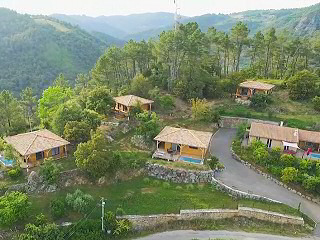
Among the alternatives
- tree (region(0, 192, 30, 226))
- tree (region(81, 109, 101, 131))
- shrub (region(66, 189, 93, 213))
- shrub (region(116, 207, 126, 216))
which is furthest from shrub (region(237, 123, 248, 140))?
tree (region(0, 192, 30, 226))

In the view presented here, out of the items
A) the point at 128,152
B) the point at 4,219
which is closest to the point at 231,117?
the point at 128,152

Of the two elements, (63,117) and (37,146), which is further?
(63,117)

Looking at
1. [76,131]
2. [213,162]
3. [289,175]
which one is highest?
[76,131]

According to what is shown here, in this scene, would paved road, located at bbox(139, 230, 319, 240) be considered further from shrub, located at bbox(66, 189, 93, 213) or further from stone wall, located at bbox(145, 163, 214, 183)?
stone wall, located at bbox(145, 163, 214, 183)

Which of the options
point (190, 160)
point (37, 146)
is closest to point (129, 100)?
point (190, 160)

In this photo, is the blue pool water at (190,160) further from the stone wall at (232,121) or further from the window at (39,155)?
the window at (39,155)

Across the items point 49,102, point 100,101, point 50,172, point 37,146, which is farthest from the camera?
point 49,102

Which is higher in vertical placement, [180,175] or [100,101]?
[100,101]

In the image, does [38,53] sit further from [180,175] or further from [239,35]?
[180,175]
